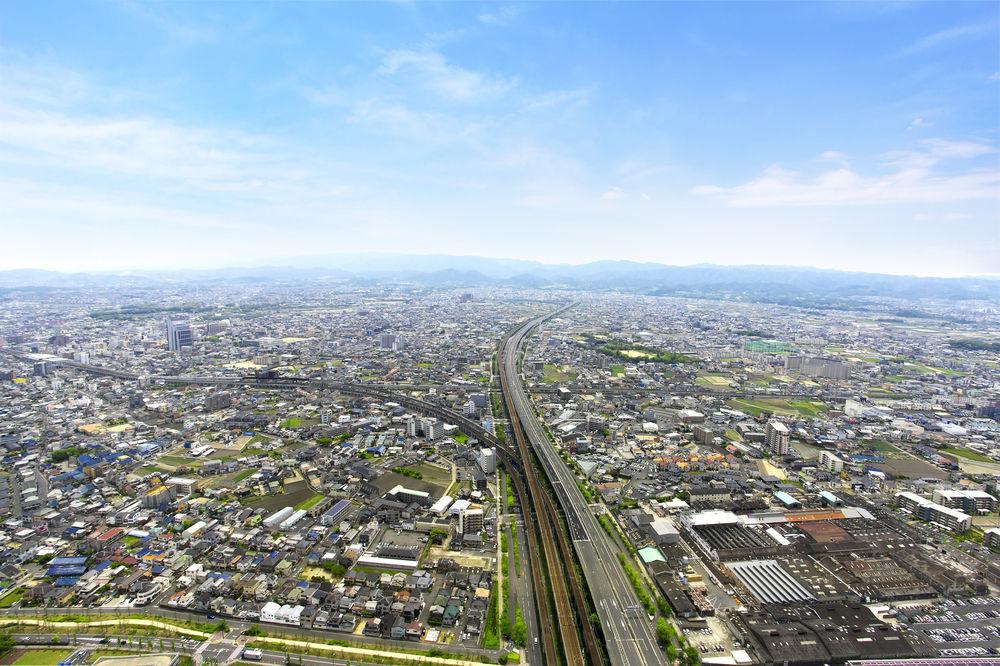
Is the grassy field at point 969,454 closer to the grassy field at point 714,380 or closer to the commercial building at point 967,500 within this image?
the commercial building at point 967,500

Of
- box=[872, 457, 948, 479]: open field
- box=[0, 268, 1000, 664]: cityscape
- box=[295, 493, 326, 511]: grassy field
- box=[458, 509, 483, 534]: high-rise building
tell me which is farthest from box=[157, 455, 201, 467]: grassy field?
box=[872, 457, 948, 479]: open field

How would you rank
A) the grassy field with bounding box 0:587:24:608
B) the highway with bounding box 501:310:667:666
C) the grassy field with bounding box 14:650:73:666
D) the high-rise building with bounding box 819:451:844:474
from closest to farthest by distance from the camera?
the grassy field with bounding box 14:650:73:666 < the highway with bounding box 501:310:667:666 < the grassy field with bounding box 0:587:24:608 < the high-rise building with bounding box 819:451:844:474

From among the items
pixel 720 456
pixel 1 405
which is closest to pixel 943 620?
pixel 720 456

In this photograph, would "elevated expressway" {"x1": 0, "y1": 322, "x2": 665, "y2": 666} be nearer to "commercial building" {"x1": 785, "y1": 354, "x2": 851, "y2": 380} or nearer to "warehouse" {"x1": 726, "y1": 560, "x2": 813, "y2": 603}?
"warehouse" {"x1": 726, "y1": 560, "x2": 813, "y2": 603}

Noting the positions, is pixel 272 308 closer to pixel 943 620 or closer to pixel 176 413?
pixel 176 413

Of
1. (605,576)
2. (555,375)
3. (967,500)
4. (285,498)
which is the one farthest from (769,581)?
(555,375)

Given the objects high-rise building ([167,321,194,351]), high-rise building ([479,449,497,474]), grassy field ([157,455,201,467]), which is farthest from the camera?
high-rise building ([167,321,194,351])

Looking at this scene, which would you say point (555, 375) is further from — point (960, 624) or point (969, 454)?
point (960, 624)
